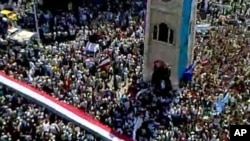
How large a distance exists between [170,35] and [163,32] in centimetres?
43

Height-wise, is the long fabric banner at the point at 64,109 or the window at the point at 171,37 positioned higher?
the window at the point at 171,37

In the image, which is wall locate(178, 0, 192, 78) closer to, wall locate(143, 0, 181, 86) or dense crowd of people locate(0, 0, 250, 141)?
wall locate(143, 0, 181, 86)

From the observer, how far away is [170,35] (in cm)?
3291

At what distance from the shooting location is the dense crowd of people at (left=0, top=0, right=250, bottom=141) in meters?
29.5

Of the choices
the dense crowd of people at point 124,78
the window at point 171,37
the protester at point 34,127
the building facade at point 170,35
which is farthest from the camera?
the window at point 171,37

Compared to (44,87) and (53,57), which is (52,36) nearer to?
(53,57)

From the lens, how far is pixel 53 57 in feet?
113

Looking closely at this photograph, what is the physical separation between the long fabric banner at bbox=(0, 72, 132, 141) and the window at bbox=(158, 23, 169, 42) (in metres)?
5.85

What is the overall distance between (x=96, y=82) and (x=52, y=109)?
3226mm

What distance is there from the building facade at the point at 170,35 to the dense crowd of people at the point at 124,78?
34.8 inches

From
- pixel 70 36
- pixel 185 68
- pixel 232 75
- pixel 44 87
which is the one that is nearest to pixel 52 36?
pixel 70 36

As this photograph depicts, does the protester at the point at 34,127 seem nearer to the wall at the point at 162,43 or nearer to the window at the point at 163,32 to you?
the wall at the point at 162,43

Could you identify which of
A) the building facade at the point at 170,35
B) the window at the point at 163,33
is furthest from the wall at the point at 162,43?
the window at the point at 163,33

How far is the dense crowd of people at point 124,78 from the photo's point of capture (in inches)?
1163
